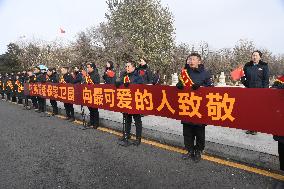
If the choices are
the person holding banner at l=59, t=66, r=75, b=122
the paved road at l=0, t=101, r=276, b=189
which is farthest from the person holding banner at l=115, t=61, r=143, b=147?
the person holding banner at l=59, t=66, r=75, b=122

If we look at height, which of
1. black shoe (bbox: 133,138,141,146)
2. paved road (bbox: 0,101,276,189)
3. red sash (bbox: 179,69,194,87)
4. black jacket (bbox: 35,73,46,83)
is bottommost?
paved road (bbox: 0,101,276,189)

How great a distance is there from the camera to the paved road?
188 inches

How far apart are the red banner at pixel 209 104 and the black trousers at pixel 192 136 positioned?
153 millimetres

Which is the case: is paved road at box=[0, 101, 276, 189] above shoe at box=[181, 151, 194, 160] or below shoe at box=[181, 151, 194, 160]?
below

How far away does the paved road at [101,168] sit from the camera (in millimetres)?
4770

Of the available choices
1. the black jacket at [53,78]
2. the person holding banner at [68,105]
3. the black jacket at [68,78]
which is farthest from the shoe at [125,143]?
the black jacket at [53,78]

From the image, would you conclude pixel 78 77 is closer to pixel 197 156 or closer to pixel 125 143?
pixel 125 143

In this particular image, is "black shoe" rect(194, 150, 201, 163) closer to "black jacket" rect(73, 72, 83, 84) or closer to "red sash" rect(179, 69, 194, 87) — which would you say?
"red sash" rect(179, 69, 194, 87)

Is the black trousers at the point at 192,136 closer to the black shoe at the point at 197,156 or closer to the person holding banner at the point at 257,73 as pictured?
the black shoe at the point at 197,156

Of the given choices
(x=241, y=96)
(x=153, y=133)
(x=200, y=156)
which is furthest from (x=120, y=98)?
(x=241, y=96)

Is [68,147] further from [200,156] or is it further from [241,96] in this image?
[241,96]

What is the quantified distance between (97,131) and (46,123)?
2.62 metres

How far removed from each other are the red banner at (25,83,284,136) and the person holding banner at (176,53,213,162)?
0.15 m

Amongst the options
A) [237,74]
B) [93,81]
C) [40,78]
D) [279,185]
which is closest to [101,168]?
[279,185]
